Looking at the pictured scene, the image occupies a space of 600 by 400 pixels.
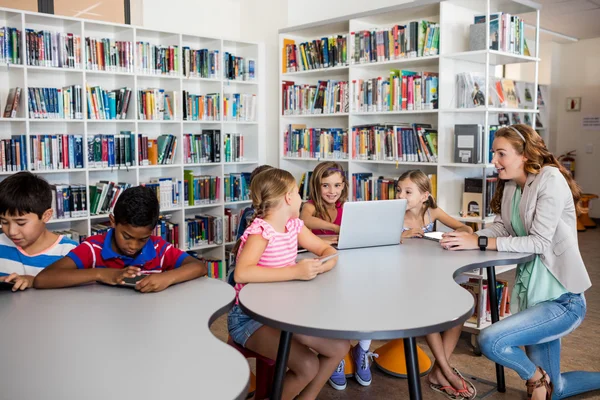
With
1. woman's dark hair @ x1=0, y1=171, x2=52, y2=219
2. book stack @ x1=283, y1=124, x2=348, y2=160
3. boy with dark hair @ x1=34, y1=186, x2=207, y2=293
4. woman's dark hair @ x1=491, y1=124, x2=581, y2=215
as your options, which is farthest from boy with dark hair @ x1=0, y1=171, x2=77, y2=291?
book stack @ x1=283, y1=124, x2=348, y2=160

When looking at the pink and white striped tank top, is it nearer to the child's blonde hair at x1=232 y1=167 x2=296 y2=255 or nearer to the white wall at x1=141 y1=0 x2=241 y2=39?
the child's blonde hair at x1=232 y1=167 x2=296 y2=255

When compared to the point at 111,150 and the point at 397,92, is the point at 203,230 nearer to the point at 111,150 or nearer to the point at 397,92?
the point at 111,150

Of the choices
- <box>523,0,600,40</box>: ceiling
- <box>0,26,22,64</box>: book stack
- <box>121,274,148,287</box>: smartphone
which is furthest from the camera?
<box>523,0,600,40</box>: ceiling

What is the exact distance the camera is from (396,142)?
4.33 metres

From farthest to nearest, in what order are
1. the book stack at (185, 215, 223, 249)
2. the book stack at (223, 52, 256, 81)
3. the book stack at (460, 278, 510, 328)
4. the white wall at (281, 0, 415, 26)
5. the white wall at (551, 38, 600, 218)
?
the white wall at (551, 38, 600, 218) < the white wall at (281, 0, 415, 26) < the book stack at (223, 52, 256, 81) < the book stack at (185, 215, 223, 249) < the book stack at (460, 278, 510, 328)

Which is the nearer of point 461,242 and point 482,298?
point 461,242

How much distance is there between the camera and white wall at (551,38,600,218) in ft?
30.2

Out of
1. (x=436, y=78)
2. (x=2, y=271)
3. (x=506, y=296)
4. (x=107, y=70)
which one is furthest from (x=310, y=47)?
(x=2, y=271)

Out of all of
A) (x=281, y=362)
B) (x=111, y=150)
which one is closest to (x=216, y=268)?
(x=111, y=150)

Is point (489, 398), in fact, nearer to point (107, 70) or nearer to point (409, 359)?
point (409, 359)

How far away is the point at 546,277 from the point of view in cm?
255

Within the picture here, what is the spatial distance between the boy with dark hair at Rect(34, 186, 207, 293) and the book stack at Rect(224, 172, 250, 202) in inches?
121

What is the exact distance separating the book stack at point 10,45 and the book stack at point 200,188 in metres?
1.57

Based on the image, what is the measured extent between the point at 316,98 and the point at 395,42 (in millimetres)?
940
